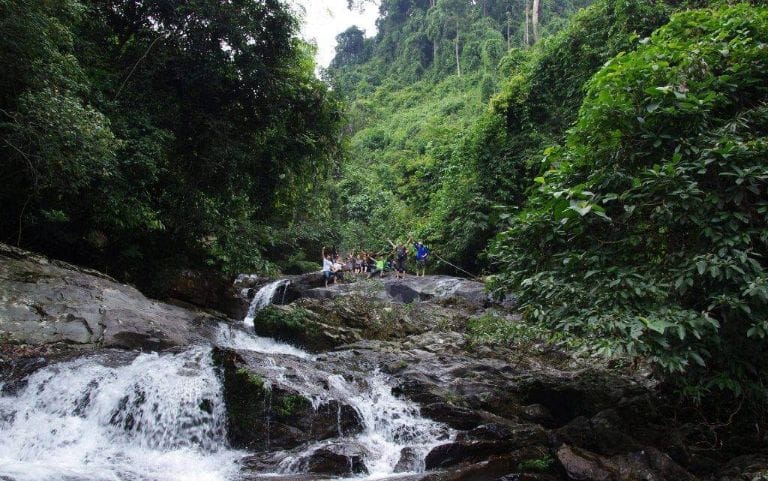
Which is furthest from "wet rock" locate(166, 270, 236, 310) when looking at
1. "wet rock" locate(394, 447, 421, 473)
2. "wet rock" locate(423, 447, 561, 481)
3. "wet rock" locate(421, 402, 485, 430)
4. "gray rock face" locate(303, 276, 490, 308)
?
"wet rock" locate(423, 447, 561, 481)

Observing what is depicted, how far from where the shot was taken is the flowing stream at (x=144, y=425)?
19.1 feet

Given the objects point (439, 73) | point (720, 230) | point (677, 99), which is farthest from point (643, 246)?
point (439, 73)

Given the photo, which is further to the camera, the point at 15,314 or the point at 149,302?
the point at 149,302

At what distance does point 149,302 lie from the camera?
1070cm

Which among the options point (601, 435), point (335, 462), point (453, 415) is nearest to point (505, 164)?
point (453, 415)

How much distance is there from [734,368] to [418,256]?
558 inches

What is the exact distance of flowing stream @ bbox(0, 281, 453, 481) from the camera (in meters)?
5.82

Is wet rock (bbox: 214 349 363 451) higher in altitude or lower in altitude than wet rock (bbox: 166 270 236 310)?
lower

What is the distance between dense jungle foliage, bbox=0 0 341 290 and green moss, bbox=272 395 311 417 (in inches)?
184

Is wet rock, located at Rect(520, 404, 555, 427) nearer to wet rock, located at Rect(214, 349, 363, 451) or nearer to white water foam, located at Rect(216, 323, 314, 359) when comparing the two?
wet rock, located at Rect(214, 349, 363, 451)

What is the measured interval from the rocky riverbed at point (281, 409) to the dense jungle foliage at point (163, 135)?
5.69 feet

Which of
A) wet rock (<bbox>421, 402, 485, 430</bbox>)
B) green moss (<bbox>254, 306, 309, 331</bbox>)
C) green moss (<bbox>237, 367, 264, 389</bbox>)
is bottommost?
wet rock (<bbox>421, 402, 485, 430</bbox>)

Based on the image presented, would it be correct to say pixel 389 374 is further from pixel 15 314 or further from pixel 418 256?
pixel 418 256

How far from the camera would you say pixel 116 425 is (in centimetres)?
658
